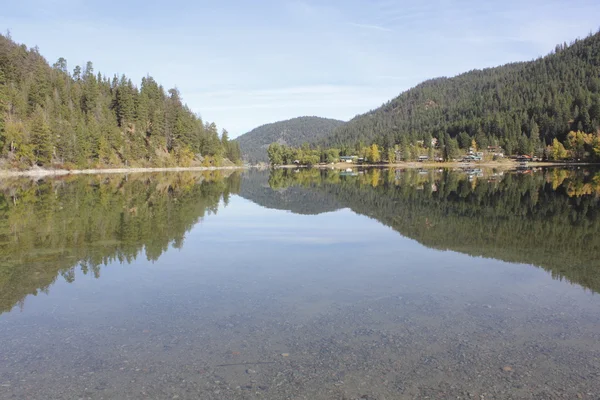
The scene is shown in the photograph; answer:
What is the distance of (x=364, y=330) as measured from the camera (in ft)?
31.0

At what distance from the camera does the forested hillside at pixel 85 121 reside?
9494cm

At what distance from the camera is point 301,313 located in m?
10.5

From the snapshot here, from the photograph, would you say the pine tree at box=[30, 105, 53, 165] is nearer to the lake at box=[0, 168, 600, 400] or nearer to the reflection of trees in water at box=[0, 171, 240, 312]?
the reflection of trees in water at box=[0, 171, 240, 312]

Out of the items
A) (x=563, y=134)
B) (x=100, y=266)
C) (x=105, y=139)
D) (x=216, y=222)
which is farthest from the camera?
(x=563, y=134)

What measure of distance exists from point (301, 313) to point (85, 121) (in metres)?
134

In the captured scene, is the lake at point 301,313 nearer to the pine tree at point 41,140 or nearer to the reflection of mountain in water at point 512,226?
the reflection of mountain in water at point 512,226

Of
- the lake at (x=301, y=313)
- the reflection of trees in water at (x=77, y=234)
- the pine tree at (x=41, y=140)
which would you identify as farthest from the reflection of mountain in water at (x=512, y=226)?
the pine tree at (x=41, y=140)

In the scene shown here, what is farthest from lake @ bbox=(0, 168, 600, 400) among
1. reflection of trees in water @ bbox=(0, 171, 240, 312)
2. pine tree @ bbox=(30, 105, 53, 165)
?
pine tree @ bbox=(30, 105, 53, 165)

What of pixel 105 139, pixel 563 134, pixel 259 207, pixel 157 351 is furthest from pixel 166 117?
pixel 563 134

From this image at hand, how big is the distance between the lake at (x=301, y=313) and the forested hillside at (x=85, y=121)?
85.2 m

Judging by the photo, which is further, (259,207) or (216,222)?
(259,207)

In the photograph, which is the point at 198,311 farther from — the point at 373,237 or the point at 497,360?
the point at 373,237

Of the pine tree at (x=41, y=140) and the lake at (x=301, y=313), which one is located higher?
the pine tree at (x=41, y=140)

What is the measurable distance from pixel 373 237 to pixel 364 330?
12.0 metres
